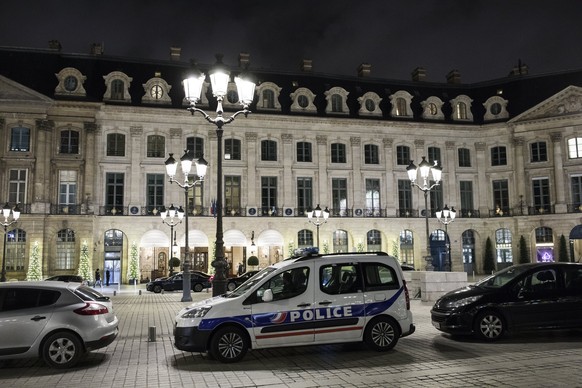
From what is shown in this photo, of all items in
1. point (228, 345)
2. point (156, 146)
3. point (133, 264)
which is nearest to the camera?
point (228, 345)

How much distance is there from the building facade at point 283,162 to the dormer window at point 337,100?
0.31 ft

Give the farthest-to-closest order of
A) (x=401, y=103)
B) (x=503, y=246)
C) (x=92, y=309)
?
(x=401, y=103), (x=503, y=246), (x=92, y=309)

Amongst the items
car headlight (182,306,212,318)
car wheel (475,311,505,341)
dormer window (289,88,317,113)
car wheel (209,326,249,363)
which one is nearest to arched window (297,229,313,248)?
dormer window (289,88,317,113)

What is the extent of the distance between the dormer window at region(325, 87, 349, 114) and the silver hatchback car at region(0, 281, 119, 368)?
3691cm

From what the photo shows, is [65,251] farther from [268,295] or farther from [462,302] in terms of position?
[462,302]

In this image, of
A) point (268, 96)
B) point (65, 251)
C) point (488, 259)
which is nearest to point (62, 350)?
point (65, 251)

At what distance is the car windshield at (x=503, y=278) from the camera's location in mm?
11367

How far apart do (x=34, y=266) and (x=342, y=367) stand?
105ft

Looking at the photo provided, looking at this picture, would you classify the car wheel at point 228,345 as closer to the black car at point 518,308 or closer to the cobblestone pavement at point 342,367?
the cobblestone pavement at point 342,367

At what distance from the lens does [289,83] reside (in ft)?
149

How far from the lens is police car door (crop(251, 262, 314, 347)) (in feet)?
31.0

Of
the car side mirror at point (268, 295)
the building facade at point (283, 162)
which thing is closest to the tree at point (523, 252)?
the building facade at point (283, 162)

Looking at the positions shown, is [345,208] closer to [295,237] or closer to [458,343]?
[295,237]

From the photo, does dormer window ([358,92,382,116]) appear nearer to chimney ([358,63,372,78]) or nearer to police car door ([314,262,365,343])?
chimney ([358,63,372,78])
